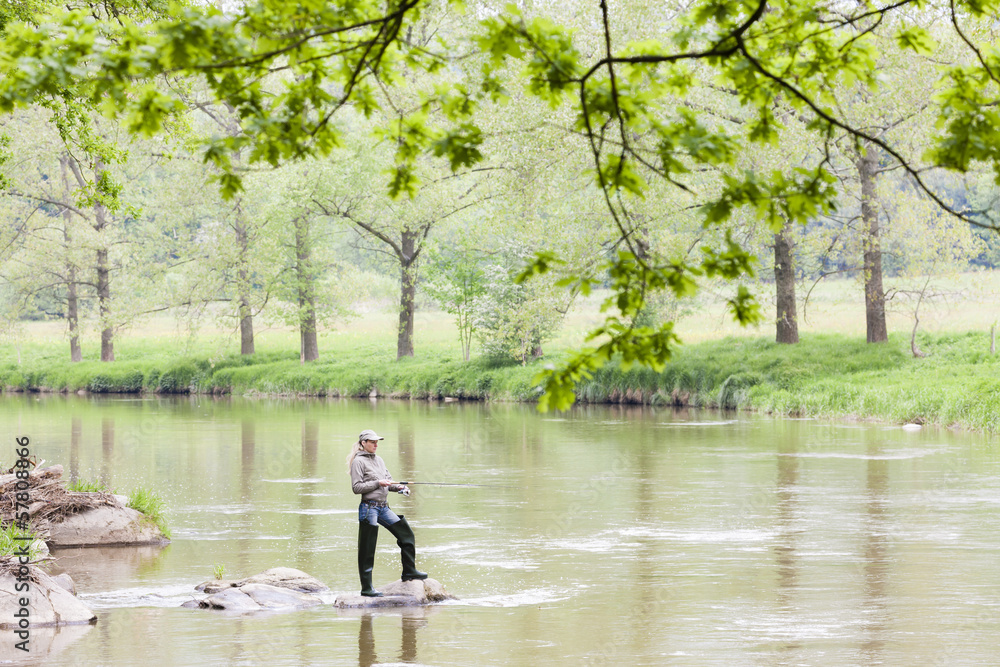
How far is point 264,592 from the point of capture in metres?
13.9

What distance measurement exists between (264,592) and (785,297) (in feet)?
109

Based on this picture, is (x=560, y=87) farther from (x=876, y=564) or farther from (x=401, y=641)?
(x=876, y=564)

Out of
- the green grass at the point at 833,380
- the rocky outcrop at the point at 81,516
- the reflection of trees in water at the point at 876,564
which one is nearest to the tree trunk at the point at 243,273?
the green grass at the point at 833,380

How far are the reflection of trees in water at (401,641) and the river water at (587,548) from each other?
0.10ft

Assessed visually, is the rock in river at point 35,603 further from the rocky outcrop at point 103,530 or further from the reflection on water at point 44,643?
the rocky outcrop at point 103,530

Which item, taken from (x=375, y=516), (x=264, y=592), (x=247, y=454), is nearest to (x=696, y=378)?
(x=247, y=454)

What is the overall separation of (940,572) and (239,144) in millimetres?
11118

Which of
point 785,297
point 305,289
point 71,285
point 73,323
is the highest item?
point 71,285

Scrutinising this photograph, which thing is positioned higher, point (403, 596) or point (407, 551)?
point (407, 551)

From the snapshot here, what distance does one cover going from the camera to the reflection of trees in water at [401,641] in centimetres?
1123

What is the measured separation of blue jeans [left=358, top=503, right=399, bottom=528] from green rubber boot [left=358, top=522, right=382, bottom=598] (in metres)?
0.06

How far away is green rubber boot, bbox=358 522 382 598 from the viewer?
13898 mm

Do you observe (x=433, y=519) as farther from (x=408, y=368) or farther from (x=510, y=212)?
(x=408, y=368)

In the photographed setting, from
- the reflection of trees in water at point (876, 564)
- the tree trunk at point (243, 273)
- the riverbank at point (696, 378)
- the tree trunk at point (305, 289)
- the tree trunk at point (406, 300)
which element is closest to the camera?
the reflection of trees in water at point (876, 564)
